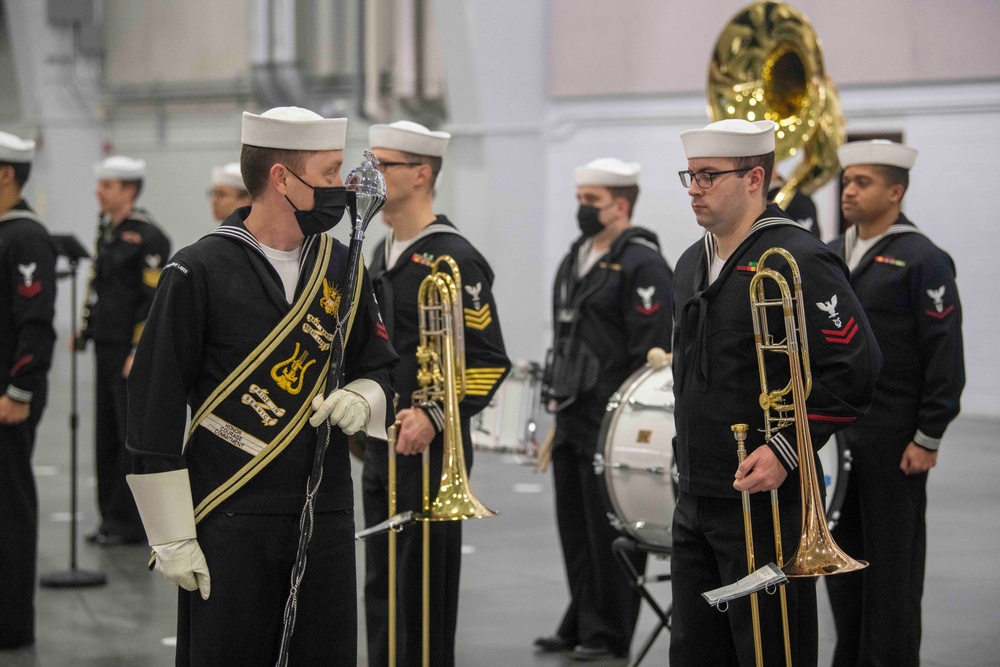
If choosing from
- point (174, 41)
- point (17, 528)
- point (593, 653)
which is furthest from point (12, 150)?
point (174, 41)

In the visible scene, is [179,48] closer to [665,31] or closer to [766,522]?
[665,31]

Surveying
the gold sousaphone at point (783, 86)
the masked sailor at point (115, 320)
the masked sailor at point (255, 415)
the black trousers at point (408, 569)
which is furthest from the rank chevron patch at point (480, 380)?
the masked sailor at point (115, 320)

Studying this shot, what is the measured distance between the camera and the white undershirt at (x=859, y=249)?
4.77 metres

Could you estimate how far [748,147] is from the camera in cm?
357

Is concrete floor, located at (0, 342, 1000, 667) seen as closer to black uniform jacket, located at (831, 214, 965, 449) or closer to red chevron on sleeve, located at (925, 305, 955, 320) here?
black uniform jacket, located at (831, 214, 965, 449)

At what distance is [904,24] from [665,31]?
224cm

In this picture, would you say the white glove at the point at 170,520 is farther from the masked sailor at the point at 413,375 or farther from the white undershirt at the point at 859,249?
the white undershirt at the point at 859,249

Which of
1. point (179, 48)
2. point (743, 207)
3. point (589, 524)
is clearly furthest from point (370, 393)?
point (179, 48)

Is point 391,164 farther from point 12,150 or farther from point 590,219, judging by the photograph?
point 12,150

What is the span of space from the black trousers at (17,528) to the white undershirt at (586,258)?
Answer: 2241mm

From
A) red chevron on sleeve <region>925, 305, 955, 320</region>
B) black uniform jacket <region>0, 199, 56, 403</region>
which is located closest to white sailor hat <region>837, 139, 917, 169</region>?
red chevron on sleeve <region>925, 305, 955, 320</region>

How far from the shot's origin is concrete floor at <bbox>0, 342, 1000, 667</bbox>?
5348 millimetres

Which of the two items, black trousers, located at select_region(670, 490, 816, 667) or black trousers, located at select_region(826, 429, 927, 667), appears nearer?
black trousers, located at select_region(670, 490, 816, 667)

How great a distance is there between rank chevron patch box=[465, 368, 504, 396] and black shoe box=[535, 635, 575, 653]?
1495mm
